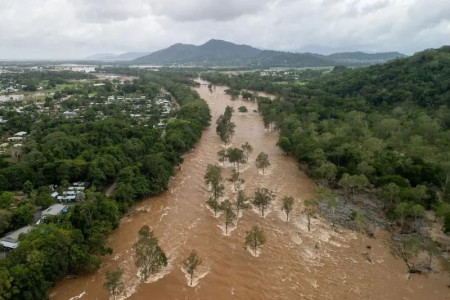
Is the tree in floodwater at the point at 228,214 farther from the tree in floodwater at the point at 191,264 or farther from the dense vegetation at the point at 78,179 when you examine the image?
the dense vegetation at the point at 78,179

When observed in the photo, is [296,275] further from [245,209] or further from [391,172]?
[391,172]

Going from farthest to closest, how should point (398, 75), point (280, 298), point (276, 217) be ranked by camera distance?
point (398, 75) < point (276, 217) < point (280, 298)

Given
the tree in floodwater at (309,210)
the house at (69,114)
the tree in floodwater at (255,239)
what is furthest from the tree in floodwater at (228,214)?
the house at (69,114)

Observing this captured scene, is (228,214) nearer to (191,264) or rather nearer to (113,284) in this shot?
(191,264)

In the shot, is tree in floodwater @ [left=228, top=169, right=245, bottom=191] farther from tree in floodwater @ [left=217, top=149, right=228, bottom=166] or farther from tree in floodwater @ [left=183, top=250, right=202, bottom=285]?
tree in floodwater @ [left=183, top=250, right=202, bottom=285]

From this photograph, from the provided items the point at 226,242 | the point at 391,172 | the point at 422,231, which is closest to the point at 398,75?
the point at 391,172

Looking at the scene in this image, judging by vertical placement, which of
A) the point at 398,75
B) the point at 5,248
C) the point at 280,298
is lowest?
the point at 280,298

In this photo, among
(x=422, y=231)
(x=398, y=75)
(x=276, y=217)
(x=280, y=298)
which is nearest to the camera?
(x=280, y=298)
